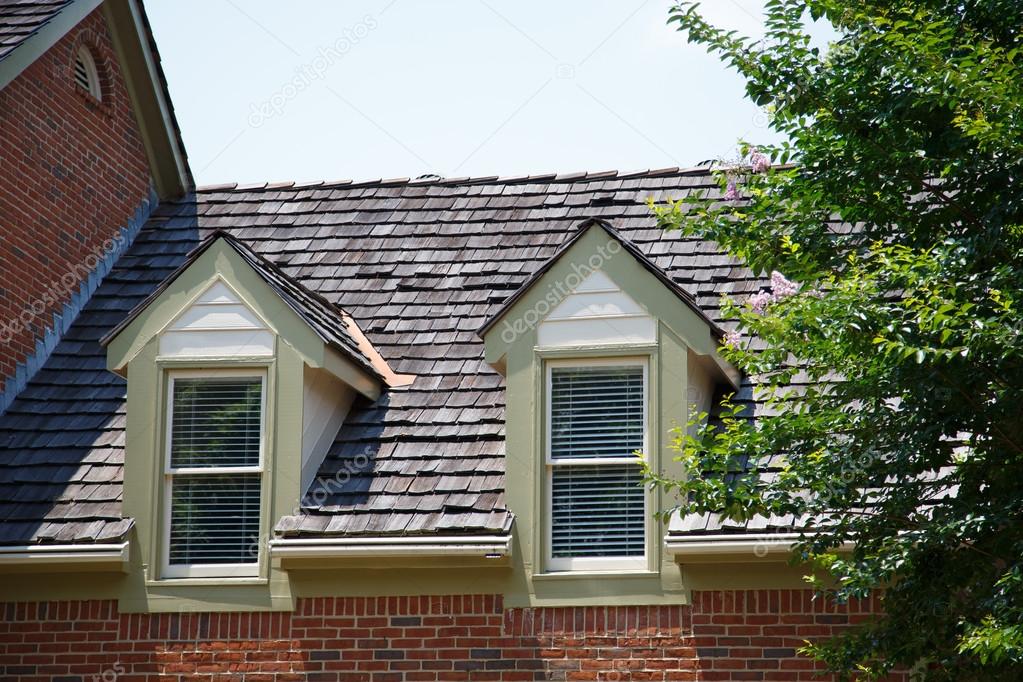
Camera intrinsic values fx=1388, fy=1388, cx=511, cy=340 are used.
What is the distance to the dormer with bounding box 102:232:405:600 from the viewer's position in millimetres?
10461

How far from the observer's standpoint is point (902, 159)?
7766mm

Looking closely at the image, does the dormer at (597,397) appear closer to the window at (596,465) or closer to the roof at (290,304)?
the window at (596,465)

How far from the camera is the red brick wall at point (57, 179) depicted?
12070 mm

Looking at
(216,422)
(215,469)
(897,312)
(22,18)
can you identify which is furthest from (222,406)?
(897,312)

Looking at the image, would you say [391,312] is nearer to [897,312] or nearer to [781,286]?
[781,286]

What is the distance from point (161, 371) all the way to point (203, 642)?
211 centimetres

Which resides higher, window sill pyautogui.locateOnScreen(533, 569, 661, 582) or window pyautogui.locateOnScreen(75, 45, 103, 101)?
window pyautogui.locateOnScreen(75, 45, 103, 101)

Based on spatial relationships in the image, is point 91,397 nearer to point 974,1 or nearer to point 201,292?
point 201,292

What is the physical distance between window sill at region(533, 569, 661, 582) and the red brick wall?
5.07 meters

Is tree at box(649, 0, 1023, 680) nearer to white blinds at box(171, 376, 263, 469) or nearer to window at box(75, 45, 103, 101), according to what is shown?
white blinds at box(171, 376, 263, 469)

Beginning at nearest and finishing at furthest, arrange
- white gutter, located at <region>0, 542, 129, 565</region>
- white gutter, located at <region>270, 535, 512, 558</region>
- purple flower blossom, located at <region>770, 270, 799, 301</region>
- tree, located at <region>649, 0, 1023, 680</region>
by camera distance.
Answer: tree, located at <region>649, 0, 1023, 680</region> → purple flower blossom, located at <region>770, 270, 799, 301</region> → white gutter, located at <region>270, 535, 512, 558</region> → white gutter, located at <region>0, 542, 129, 565</region>

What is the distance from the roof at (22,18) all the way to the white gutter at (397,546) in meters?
5.20

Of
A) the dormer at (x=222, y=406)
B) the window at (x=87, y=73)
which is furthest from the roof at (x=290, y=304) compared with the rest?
the window at (x=87, y=73)

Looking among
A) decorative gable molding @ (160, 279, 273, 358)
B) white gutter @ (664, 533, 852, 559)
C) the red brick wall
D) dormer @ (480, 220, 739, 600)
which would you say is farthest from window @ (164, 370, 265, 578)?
white gutter @ (664, 533, 852, 559)
